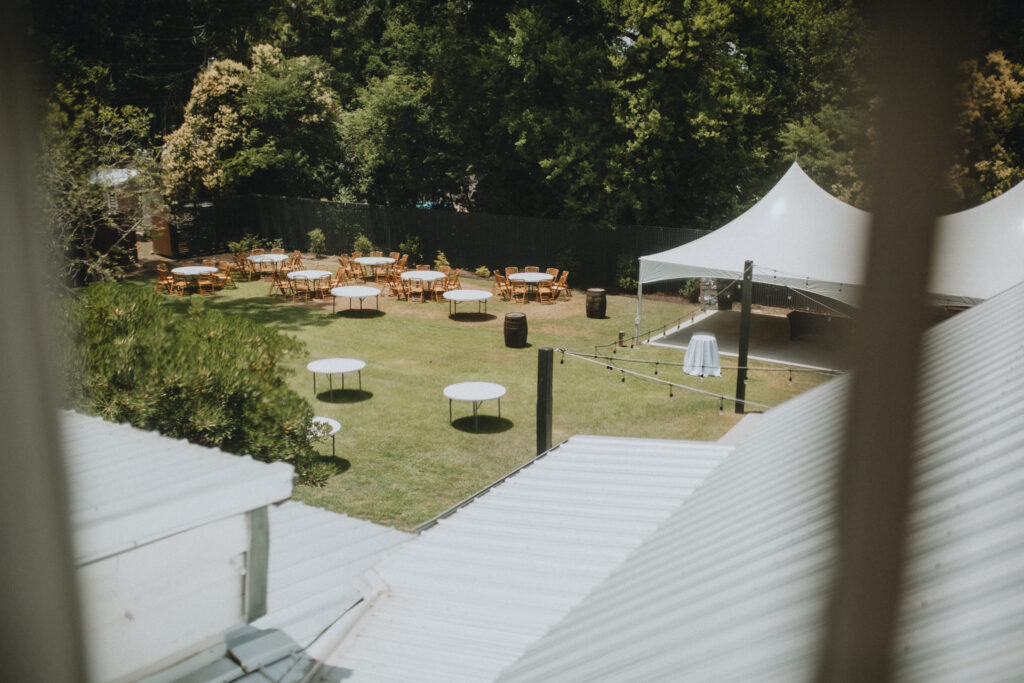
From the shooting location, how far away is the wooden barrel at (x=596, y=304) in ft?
68.4

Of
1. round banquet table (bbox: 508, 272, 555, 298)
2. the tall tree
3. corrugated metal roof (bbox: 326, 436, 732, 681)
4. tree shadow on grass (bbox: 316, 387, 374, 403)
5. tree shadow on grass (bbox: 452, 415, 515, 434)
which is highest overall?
the tall tree

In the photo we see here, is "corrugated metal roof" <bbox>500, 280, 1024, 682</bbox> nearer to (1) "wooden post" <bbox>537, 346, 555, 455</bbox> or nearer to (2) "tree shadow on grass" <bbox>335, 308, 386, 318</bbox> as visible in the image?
(1) "wooden post" <bbox>537, 346, 555, 455</bbox>

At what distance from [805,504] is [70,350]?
5.50 meters

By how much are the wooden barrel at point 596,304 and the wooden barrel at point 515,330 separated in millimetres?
4043

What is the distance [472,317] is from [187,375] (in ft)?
45.9

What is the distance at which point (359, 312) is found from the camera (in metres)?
21.1

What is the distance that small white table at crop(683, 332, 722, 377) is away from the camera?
15.0 m

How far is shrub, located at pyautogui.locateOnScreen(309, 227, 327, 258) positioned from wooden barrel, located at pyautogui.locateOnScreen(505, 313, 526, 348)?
1535 cm

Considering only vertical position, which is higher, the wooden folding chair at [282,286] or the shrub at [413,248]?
the shrub at [413,248]

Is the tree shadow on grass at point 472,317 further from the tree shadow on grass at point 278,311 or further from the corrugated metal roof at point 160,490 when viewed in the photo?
the corrugated metal roof at point 160,490

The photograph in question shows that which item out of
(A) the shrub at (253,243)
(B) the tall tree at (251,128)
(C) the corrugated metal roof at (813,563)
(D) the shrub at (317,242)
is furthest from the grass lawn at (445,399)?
(B) the tall tree at (251,128)

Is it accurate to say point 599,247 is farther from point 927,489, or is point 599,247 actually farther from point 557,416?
point 927,489

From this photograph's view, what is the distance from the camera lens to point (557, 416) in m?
12.6

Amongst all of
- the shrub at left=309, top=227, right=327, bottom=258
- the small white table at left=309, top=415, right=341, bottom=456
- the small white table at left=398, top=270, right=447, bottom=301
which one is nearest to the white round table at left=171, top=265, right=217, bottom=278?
the small white table at left=398, top=270, right=447, bottom=301
